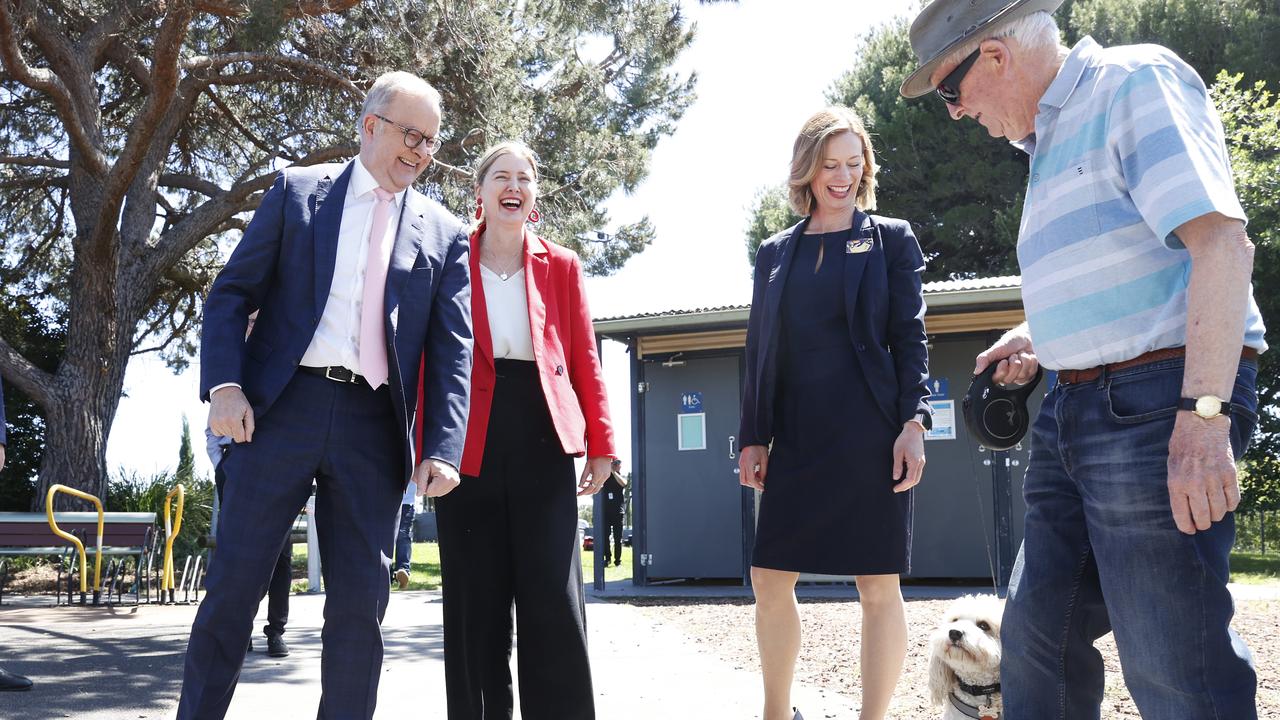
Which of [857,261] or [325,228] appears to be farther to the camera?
[857,261]

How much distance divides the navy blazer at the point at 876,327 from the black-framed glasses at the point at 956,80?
935 mm

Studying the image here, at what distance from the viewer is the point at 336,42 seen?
12055 millimetres

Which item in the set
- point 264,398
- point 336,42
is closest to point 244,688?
point 264,398

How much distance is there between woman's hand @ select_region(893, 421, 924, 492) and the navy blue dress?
0.03 meters

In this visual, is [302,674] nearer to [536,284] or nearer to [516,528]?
[516,528]

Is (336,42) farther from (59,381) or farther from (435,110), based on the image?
(435,110)

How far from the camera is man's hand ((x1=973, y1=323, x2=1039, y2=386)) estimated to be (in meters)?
2.55

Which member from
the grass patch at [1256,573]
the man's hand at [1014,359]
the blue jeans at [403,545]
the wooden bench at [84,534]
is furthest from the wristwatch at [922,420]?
the grass patch at [1256,573]

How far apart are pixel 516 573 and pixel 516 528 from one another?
140 millimetres

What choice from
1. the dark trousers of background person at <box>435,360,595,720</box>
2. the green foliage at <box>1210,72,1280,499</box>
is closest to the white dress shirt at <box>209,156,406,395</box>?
the dark trousers of background person at <box>435,360,595,720</box>

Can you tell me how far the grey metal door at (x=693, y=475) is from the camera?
11.9 metres

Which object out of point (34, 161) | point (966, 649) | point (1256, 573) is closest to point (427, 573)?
point (34, 161)

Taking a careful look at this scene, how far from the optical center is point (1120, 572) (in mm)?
1988

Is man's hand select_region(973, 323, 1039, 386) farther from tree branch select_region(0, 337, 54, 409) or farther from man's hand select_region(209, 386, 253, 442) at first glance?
tree branch select_region(0, 337, 54, 409)
